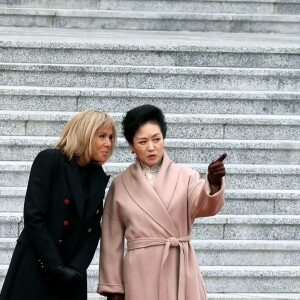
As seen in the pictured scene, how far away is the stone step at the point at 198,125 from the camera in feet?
30.1

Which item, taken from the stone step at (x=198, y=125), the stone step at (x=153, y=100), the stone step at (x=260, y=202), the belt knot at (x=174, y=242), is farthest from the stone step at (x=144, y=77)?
the belt knot at (x=174, y=242)

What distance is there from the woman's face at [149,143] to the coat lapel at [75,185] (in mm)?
326

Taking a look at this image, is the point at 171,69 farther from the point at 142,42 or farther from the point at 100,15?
the point at 100,15

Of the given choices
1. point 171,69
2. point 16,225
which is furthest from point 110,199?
point 171,69

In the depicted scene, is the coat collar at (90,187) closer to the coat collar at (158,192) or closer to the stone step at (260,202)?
the coat collar at (158,192)

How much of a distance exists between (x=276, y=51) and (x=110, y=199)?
483 centimetres

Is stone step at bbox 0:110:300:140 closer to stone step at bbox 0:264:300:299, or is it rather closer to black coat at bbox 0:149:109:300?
stone step at bbox 0:264:300:299

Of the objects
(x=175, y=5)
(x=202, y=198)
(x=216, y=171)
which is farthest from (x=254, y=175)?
(x=175, y=5)

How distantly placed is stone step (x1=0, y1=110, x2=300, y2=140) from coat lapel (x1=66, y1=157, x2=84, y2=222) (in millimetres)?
3411

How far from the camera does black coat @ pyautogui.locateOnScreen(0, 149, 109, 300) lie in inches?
225

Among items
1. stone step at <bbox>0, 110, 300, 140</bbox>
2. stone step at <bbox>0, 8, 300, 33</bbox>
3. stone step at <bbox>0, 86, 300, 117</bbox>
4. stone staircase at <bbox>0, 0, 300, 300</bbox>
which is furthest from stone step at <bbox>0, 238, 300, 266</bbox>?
stone step at <bbox>0, 8, 300, 33</bbox>

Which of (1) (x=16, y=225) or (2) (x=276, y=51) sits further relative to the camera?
(2) (x=276, y=51)

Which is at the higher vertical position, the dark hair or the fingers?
the dark hair

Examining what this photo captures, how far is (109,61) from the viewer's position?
10109mm
